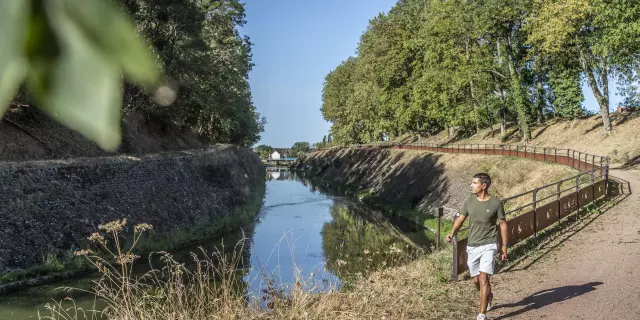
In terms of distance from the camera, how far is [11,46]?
625 millimetres

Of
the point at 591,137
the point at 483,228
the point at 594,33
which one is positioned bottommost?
the point at 483,228

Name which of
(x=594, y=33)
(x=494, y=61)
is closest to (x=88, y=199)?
(x=594, y=33)

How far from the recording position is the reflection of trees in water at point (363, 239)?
21.7m

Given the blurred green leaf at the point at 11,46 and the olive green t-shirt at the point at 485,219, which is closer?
the blurred green leaf at the point at 11,46

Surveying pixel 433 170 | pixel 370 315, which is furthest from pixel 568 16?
pixel 370 315

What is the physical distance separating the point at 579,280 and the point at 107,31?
37.5 ft

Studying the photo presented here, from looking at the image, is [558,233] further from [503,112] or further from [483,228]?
[503,112]

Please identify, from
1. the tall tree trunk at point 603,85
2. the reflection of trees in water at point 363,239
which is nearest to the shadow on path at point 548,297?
the reflection of trees in water at point 363,239

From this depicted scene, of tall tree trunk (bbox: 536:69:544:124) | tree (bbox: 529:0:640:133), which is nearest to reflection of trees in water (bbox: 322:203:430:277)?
tree (bbox: 529:0:640:133)

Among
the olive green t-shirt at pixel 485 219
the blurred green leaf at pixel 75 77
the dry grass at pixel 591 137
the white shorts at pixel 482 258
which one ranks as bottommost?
the white shorts at pixel 482 258

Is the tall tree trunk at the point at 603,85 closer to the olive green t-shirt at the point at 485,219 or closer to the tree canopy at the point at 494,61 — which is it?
the tree canopy at the point at 494,61

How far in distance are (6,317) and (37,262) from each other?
462 centimetres

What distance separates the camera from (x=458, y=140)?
194 feet

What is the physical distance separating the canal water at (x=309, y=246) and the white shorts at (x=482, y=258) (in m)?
2.74
